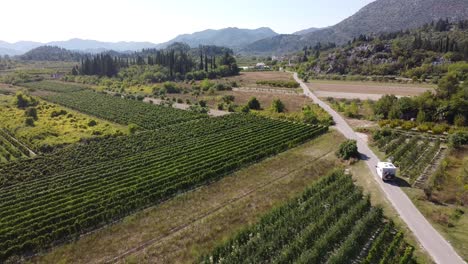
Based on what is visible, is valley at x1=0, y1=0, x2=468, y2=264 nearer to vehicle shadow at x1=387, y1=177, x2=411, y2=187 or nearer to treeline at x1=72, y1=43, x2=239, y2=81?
vehicle shadow at x1=387, y1=177, x2=411, y2=187

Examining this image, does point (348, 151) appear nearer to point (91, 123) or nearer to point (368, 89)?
point (91, 123)

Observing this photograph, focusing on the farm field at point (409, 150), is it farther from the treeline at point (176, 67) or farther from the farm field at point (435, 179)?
the treeline at point (176, 67)

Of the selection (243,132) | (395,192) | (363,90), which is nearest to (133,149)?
(243,132)

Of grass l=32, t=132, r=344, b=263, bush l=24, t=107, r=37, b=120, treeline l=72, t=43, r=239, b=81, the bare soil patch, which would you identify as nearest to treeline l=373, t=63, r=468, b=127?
the bare soil patch

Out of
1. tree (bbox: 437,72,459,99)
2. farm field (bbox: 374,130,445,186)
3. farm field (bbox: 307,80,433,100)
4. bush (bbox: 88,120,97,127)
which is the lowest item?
farm field (bbox: 374,130,445,186)

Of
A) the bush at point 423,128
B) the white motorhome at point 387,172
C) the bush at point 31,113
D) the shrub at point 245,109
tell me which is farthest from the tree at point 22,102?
the bush at point 423,128

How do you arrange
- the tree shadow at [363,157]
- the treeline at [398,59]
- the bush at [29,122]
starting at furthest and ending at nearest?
the treeline at [398,59] < the bush at [29,122] < the tree shadow at [363,157]

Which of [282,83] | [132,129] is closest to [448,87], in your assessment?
[132,129]
